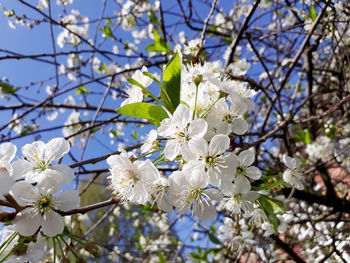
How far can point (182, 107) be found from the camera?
81cm

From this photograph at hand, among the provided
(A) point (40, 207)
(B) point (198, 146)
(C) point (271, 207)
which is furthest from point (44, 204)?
(C) point (271, 207)

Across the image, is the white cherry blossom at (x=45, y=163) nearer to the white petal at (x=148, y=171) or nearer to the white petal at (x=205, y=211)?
the white petal at (x=148, y=171)

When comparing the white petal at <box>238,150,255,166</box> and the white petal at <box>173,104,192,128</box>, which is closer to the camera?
the white petal at <box>173,104,192,128</box>

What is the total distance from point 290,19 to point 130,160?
12.7ft

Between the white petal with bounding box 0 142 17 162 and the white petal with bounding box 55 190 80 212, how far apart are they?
7.5 inches

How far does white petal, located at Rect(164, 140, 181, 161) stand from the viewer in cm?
81

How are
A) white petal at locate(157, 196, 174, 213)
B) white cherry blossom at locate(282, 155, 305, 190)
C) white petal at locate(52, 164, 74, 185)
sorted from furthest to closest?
1. white cherry blossom at locate(282, 155, 305, 190)
2. white petal at locate(157, 196, 174, 213)
3. white petal at locate(52, 164, 74, 185)

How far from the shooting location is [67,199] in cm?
79

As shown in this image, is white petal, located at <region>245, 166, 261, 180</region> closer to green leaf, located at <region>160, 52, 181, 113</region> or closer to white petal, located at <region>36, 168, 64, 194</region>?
green leaf, located at <region>160, 52, 181, 113</region>

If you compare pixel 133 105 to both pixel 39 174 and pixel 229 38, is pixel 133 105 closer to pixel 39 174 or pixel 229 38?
pixel 39 174

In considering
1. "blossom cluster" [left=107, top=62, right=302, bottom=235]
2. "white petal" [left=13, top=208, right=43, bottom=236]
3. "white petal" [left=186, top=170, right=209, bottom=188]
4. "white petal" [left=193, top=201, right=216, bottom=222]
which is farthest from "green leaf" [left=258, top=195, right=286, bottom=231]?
"white petal" [left=13, top=208, right=43, bottom=236]

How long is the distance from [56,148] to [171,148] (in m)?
0.39

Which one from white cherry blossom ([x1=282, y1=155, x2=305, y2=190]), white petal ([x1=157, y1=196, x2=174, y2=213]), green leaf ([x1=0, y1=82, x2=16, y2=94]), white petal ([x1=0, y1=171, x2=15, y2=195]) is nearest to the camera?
white petal ([x1=0, y1=171, x2=15, y2=195])

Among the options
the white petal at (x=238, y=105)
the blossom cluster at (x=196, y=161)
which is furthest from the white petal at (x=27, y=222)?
the white petal at (x=238, y=105)
